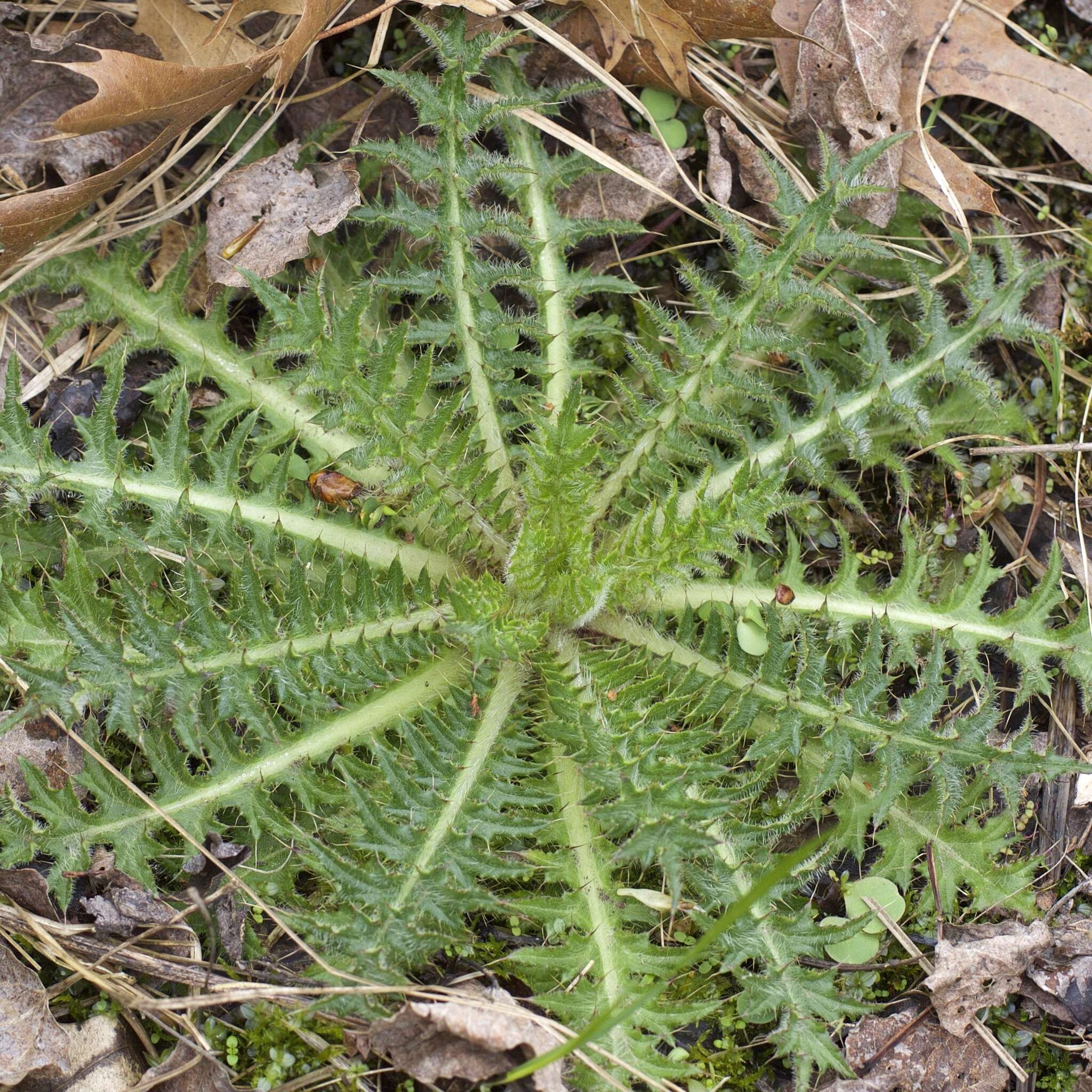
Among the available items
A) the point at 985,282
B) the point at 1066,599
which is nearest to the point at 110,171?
the point at 985,282

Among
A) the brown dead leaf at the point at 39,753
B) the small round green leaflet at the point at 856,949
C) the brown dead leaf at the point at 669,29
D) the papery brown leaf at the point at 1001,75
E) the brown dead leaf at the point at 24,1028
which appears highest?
the papery brown leaf at the point at 1001,75

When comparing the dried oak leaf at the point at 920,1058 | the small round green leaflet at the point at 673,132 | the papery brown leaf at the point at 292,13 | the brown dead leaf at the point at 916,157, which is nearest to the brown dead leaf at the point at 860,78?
the brown dead leaf at the point at 916,157

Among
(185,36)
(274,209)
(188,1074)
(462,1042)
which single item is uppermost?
(185,36)

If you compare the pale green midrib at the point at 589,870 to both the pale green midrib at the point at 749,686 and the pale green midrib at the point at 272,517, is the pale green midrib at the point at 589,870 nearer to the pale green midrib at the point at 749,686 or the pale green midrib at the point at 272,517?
the pale green midrib at the point at 749,686

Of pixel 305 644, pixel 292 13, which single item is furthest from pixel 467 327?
pixel 292 13

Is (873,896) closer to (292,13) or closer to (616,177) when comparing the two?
(616,177)

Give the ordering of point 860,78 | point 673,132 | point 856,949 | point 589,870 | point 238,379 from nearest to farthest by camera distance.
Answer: point 589,870 < point 856,949 < point 238,379 < point 860,78 < point 673,132
